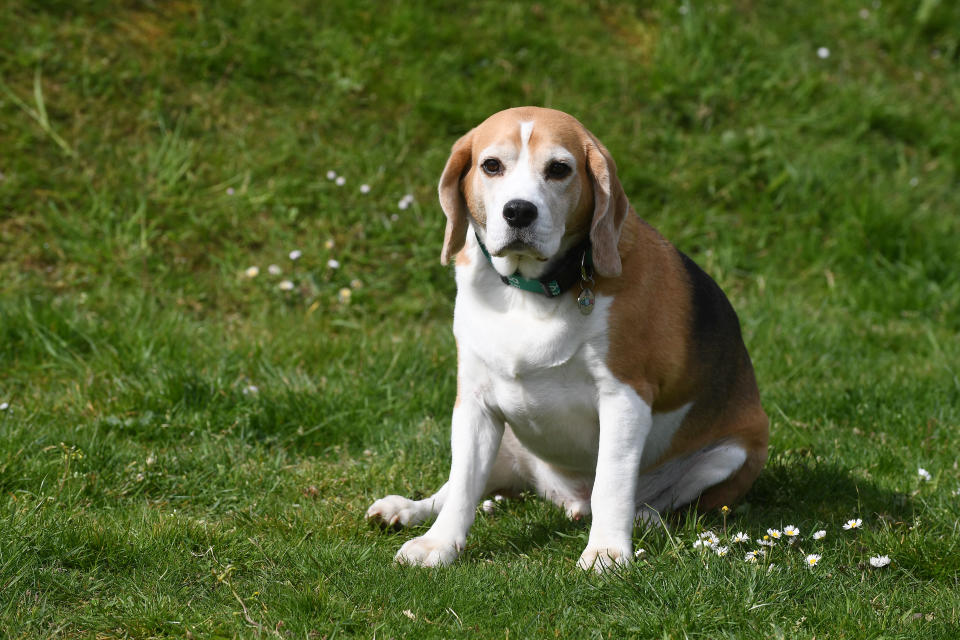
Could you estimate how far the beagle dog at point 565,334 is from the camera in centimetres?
338

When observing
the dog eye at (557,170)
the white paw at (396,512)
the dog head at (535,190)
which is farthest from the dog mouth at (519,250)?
the white paw at (396,512)

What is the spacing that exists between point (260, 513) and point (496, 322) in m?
1.23

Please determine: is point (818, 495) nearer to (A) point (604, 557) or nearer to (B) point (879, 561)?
(B) point (879, 561)

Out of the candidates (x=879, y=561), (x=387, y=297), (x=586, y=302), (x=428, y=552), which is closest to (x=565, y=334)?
(x=586, y=302)

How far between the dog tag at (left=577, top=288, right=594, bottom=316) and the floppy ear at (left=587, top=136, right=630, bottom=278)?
0.10m

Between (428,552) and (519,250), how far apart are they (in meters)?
1.06

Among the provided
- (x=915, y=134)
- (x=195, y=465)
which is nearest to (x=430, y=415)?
(x=195, y=465)

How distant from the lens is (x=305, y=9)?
7656 millimetres

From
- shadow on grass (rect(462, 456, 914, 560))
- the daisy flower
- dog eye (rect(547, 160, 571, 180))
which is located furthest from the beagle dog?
the daisy flower

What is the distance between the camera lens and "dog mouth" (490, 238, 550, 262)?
3.30 meters

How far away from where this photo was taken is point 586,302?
345cm

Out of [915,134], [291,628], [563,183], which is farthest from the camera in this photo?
[915,134]

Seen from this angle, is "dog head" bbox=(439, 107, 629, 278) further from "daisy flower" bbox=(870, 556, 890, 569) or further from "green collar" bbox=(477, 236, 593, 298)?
"daisy flower" bbox=(870, 556, 890, 569)

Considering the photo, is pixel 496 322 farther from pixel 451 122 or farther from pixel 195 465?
pixel 451 122
